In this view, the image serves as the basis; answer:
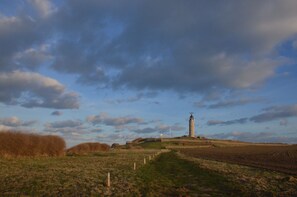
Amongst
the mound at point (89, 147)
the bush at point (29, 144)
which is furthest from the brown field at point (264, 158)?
the mound at point (89, 147)

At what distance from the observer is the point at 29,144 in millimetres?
69438

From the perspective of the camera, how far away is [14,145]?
65062mm

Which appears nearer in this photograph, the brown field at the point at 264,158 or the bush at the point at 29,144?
the brown field at the point at 264,158

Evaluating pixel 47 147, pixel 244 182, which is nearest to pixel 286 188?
pixel 244 182

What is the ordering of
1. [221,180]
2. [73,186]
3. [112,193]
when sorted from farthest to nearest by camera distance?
1. [221,180]
2. [73,186]
3. [112,193]

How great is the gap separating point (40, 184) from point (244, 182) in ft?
51.7

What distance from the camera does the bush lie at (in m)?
63.8

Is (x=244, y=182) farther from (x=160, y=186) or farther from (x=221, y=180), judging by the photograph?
(x=160, y=186)

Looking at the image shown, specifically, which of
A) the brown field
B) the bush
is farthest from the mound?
the brown field

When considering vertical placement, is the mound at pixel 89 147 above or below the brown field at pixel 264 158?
above

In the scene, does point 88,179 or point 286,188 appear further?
point 88,179

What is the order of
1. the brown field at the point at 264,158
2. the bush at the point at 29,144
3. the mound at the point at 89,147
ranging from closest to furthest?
the brown field at the point at 264,158 → the bush at the point at 29,144 → the mound at the point at 89,147

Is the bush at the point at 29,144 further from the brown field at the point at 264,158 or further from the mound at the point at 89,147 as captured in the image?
the brown field at the point at 264,158

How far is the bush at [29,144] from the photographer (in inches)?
2510
